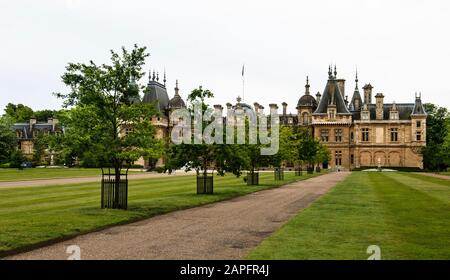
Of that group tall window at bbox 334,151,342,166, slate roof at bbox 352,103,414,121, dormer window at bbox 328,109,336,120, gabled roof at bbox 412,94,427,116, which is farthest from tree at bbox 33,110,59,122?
gabled roof at bbox 412,94,427,116

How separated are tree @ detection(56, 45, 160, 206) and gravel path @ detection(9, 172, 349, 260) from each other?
347 centimetres

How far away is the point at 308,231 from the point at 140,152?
863 centimetres

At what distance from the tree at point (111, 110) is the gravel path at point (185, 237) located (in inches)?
136

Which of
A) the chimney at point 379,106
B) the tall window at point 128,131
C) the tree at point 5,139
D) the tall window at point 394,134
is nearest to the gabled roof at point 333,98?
the chimney at point 379,106

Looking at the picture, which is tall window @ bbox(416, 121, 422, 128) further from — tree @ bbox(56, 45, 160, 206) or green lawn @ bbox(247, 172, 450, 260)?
tree @ bbox(56, 45, 160, 206)

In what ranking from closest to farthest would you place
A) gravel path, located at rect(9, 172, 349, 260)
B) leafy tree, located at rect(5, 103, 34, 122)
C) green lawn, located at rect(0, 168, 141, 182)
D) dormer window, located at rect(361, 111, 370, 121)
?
1. gravel path, located at rect(9, 172, 349, 260)
2. green lawn, located at rect(0, 168, 141, 182)
3. dormer window, located at rect(361, 111, 370, 121)
4. leafy tree, located at rect(5, 103, 34, 122)

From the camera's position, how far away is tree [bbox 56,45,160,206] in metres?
20.4

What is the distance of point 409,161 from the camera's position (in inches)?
3905

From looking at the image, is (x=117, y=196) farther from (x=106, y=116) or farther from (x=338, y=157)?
(x=338, y=157)

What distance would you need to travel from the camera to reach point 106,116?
823 inches

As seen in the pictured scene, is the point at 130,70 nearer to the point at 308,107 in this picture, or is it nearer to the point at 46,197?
the point at 46,197
